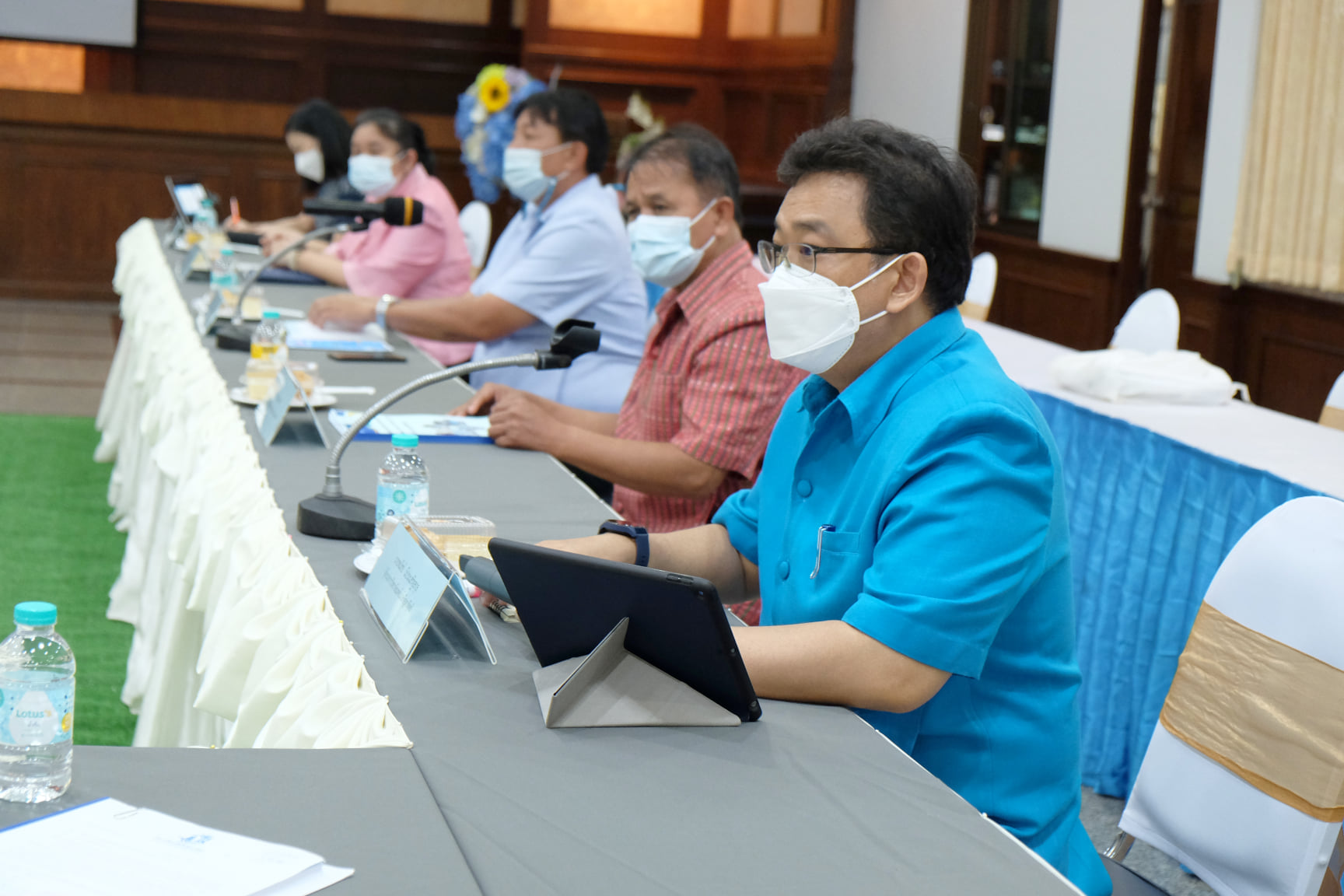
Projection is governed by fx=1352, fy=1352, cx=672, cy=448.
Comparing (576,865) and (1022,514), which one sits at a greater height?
(1022,514)

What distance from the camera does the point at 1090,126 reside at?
5801mm

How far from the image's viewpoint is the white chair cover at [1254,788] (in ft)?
4.46

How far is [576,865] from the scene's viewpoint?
3.25 ft

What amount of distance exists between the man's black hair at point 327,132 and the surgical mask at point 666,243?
319 centimetres

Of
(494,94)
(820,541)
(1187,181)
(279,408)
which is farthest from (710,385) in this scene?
(1187,181)

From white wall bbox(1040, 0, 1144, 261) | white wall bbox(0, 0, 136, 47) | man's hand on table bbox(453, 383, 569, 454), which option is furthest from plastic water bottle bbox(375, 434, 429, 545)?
white wall bbox(0, 0, 136, 47)

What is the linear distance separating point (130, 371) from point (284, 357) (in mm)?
1780

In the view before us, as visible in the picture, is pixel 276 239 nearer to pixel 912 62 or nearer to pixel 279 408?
pixel 279 408

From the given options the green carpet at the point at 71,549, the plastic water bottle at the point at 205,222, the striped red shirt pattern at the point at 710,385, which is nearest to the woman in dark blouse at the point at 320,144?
the plastic water bottle at the point at 205,222

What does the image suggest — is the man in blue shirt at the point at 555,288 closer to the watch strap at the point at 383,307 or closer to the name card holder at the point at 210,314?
the watch strap at the point at 383,307

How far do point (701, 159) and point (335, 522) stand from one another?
1.02 m

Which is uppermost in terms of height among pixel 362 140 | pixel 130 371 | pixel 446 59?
pixel 446 59

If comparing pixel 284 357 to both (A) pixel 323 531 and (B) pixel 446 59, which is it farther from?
(B) pixel 446 59

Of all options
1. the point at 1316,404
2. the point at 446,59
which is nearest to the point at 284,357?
the point at 1316,404
